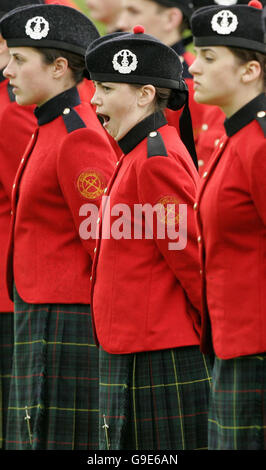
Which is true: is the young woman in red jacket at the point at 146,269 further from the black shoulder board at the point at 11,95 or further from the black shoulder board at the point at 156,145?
the black shoulder board at the point at 11,95

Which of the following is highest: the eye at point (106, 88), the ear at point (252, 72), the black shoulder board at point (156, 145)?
the eye at point (106, 88)

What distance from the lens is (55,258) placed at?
5.32m

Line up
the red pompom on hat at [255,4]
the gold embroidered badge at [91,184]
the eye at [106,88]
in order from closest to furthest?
the red pompom on hat at [255,4], the eye at [106,88], the gold embroidered badge at [91,184]

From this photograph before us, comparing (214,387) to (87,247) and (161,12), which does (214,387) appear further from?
(161,12)

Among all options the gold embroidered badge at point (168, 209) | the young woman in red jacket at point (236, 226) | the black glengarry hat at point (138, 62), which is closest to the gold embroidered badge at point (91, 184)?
the black glengarry hat at point (138, 62)

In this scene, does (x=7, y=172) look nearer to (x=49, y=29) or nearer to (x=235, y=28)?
(x=49, y=29)

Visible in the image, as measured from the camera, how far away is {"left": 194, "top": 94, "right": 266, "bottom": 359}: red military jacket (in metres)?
4.14

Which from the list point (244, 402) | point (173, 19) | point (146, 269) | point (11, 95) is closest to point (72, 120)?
point (11, 95)

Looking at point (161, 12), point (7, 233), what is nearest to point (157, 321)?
point (7, 233)

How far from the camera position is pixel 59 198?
5.29 metres

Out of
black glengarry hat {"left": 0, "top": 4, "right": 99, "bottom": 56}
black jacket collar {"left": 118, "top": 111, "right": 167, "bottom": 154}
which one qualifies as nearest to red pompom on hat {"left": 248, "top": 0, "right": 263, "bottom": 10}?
black jacket collar {"left": 118, "top": 111, "right": 167, "bottom": 154}

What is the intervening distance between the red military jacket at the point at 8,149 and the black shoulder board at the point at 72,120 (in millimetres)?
604

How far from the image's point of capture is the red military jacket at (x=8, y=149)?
5918 mm

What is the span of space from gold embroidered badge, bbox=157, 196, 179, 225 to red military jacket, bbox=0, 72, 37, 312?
Answer: 1437 mm
